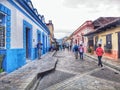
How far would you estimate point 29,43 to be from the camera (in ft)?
47.5

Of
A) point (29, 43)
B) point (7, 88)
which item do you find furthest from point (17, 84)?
point (29, 43)

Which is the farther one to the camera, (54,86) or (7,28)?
(7,28)

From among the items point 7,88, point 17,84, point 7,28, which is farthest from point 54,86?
point 7,28

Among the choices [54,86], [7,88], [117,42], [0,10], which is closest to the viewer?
[7,88]

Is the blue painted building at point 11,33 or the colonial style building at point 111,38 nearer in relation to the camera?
the blue painted building at point 11,33

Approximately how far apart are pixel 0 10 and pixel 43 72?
347cm

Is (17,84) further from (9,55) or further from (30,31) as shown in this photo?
(30,31)

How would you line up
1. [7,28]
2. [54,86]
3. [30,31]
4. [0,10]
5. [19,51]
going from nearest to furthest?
1. [54,86]
2. [0,10]
3. [7,28]
4. [19,51]
5. [30,31]

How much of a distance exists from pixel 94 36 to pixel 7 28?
58.0 feet

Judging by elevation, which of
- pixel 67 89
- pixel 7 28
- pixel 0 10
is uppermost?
pixel 0 10

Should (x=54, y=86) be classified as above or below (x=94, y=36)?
below

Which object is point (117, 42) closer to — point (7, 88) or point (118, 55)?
point (118, 55)

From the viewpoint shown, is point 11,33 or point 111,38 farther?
point 111,38

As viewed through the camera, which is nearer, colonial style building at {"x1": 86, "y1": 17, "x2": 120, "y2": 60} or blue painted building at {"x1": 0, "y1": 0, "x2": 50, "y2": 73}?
blue painted building at {"x1": 0, "y1": 0, "x2": 50, "y2": 73}
